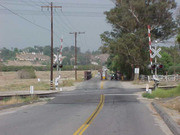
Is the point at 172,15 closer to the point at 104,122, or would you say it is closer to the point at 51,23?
the point at 51,23

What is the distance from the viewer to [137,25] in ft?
183

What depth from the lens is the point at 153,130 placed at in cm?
1074

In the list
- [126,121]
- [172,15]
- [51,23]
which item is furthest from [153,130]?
[172,15]

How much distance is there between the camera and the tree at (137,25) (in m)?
52.9

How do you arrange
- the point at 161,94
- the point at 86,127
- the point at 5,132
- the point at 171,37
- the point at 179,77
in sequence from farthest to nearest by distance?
the point at 171,37
the point at 179,77
the point at 161,94
the point at 86,127
the point at 5,132

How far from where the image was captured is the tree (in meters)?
52.9

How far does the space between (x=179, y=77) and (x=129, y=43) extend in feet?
35.4

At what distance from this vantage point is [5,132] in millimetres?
10320

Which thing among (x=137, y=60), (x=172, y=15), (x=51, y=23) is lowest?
(x=137, y=60)

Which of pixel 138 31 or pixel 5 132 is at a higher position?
pixel 138 31

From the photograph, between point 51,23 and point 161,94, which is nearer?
point 161,94

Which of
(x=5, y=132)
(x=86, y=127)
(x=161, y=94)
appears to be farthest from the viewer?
(x=161, y=94)

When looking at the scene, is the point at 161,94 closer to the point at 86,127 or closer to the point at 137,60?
the point at 86,127

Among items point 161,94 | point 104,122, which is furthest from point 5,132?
point 161,94
